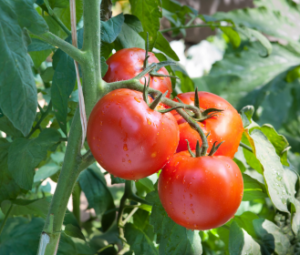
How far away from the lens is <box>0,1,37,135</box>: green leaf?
1.05ft

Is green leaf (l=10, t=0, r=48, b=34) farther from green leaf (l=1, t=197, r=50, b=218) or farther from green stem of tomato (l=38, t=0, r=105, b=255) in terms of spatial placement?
green leaf (l=1, t=197, r=50, b=218)

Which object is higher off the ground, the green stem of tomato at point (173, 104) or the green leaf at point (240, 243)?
the green stem of tomato at point (173, 104)

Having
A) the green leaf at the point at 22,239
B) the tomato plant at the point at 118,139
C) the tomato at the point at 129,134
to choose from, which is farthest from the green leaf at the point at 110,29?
the green leaf at the point at 22,239

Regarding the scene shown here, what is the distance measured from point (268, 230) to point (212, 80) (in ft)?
2.02

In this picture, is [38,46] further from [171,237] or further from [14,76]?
[171,237]

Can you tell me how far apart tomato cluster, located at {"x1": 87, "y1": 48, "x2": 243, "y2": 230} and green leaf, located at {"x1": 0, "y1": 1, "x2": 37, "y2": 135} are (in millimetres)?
71

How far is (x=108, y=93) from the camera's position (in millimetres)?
369

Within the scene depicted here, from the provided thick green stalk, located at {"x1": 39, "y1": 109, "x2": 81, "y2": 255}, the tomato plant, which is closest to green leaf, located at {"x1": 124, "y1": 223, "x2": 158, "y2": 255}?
the tomato plant

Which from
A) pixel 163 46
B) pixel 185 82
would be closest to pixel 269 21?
pixel 185 82

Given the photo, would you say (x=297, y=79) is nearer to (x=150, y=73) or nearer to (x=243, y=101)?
(x=243, y=101)

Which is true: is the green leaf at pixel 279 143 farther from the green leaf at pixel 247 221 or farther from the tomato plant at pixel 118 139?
the green leaf at pixel 247 221

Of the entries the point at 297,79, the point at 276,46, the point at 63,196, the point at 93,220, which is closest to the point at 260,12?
the point at 276,46

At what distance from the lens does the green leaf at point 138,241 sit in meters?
0.59

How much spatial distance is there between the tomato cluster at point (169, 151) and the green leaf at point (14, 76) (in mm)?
71
